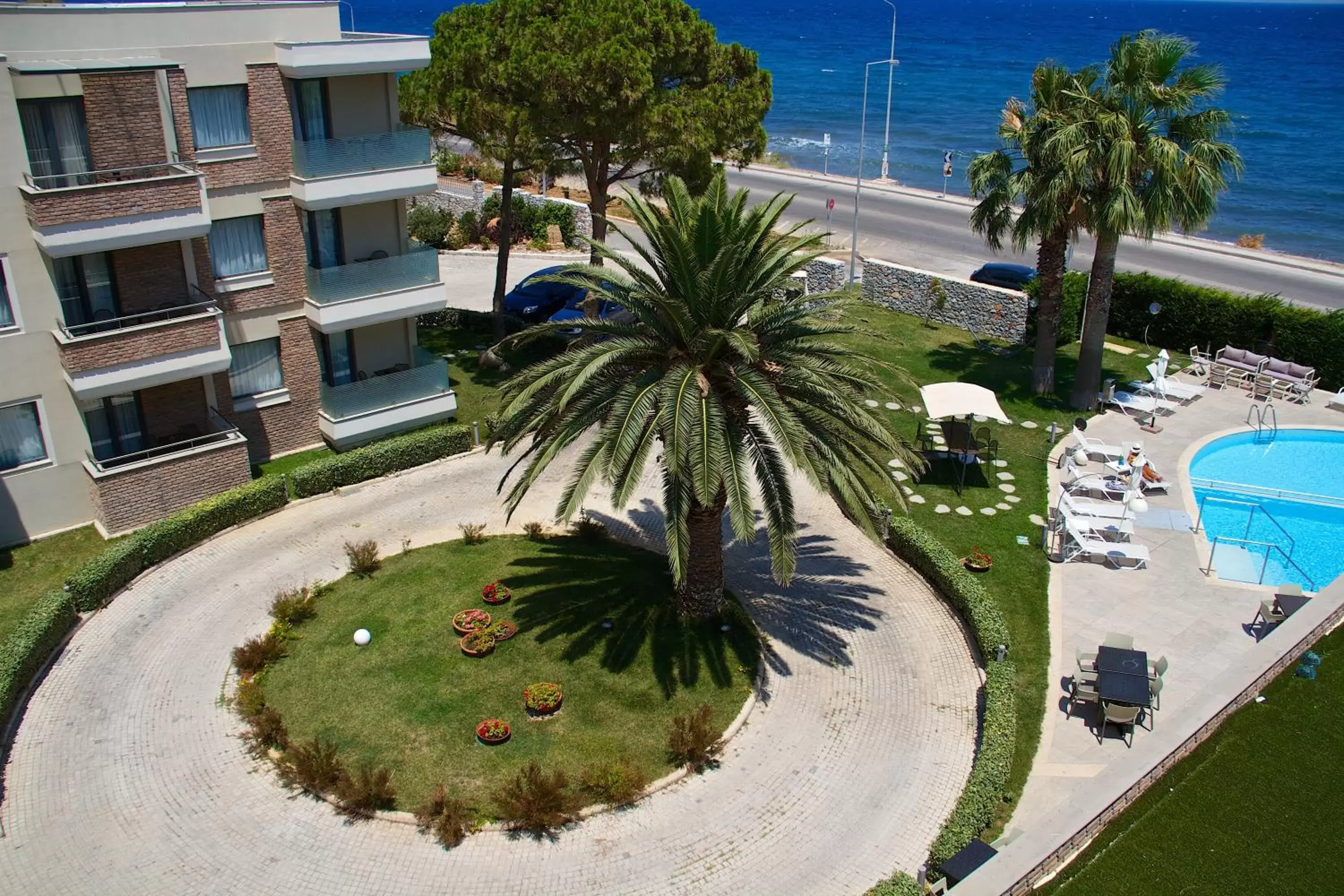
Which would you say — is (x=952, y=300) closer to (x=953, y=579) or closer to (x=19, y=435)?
(x=953, y=579)

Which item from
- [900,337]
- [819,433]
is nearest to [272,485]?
[819,433]

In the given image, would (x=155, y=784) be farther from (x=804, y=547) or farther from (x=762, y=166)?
(x=762, y=166)

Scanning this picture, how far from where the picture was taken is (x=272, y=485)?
2450 centimetres

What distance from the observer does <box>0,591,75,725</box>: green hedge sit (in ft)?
59.1

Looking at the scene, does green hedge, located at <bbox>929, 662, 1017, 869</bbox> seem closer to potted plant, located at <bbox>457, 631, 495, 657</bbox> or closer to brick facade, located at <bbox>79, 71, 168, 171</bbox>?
potted plant, located at <bbox>457, 631, 495, 657</bbox>

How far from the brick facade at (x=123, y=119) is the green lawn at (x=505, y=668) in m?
9.87

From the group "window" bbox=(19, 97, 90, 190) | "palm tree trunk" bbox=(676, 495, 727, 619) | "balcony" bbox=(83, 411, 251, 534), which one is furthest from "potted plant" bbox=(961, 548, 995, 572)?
"window" bbox=(19, 97, 90, 190)

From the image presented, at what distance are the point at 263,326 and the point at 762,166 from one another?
47.0 m

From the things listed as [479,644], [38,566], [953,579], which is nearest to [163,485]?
[38,566]

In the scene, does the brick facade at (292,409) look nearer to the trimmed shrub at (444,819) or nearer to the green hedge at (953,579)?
the trimmed shrub at (444,819)

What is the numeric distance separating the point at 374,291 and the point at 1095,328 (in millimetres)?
18348

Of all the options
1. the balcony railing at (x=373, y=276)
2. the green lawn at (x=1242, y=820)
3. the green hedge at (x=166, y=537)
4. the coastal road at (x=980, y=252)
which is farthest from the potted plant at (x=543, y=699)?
the coastal road at (x=980, y=252)

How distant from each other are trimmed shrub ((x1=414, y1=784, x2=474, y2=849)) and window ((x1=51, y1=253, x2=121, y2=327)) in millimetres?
12909

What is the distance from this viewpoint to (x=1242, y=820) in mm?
15117
